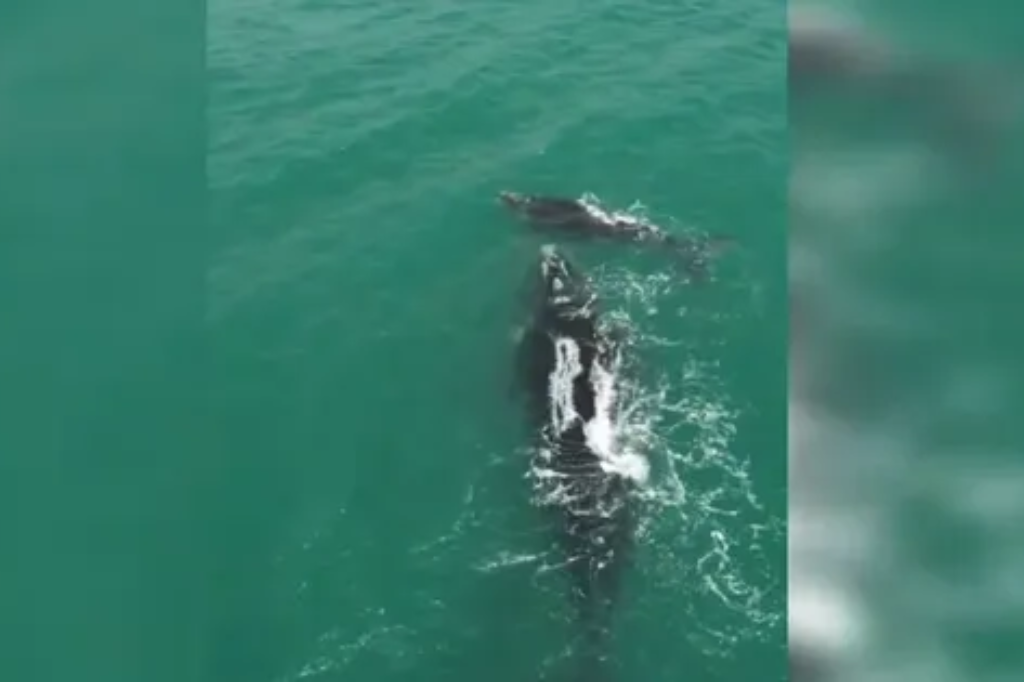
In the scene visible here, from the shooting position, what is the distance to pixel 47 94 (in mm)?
4664

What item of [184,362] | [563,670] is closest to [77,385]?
[184,362]

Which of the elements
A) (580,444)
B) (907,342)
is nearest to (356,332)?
(580,444)

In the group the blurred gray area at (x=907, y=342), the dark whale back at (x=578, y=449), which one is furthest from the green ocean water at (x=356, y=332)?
the blurred gray area at (x=907, y=342)

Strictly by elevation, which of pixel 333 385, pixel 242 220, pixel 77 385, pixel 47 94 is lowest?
→ pixel 333 385

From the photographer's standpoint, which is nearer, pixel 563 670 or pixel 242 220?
pixel 563 670

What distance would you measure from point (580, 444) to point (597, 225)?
999cm

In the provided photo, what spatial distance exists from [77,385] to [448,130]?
3493 centimetres

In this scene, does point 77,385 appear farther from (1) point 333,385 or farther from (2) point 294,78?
(2) point 294,78

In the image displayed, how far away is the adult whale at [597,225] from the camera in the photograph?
35000 mm

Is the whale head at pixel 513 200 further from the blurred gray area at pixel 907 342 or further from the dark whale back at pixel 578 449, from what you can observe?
Result: the blurred gray area at pixel 907 342

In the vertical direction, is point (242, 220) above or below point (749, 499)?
above

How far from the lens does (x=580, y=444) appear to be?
28.0 metres

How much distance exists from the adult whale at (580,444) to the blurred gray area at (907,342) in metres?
22.0

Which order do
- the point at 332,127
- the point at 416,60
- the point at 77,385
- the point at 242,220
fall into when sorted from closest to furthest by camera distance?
the point at 77,385, the point at 242,220, the point at 332,127, the point at 416,60
